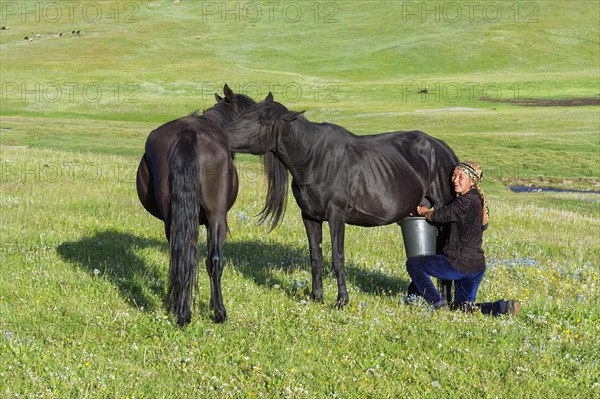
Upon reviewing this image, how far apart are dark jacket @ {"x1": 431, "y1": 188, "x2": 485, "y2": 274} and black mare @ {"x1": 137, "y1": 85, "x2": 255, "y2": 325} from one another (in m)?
3.03

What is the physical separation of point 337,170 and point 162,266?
3.44 meters

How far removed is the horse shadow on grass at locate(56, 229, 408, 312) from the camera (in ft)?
31.2

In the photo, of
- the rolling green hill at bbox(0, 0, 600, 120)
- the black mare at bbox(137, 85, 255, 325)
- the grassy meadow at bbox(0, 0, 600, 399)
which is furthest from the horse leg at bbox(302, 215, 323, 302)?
the rolling green hill at bbox(0, 0, 600, 120)

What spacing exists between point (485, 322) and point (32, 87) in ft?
255

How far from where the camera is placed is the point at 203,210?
848 cm

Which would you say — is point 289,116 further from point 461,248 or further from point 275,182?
point 461,248

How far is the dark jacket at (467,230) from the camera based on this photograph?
902 cm

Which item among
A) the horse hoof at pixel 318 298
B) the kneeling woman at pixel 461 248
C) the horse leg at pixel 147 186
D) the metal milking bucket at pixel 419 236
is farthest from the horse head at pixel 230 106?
the kneeling woman at pixel 461 248

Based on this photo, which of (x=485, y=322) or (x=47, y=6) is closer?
(x=485, y=322)

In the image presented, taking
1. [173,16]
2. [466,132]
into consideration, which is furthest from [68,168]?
[173,16]

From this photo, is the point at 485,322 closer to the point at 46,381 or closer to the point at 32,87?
the point at 46,381

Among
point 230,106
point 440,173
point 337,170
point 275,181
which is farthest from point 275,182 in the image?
point 440,173

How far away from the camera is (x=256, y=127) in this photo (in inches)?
339

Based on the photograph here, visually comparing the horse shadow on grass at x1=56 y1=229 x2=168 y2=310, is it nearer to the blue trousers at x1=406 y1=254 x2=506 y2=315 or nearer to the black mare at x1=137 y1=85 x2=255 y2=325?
the black mare at x1=137 y1=85 x2=255 y2=325
